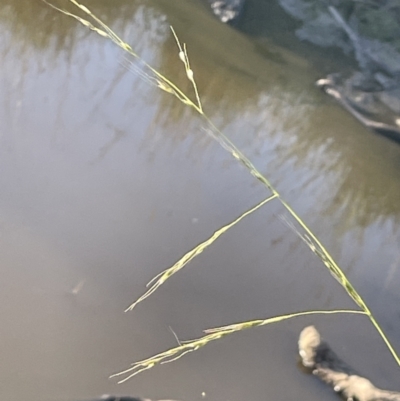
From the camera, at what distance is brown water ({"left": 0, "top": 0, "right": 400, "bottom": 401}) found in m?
1.46

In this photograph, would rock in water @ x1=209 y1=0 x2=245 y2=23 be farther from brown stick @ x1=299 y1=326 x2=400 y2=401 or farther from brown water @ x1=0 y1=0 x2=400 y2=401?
brown stick @ x1=299 y1=326 x2=400 y2=401

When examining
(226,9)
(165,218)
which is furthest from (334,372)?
(226,9)

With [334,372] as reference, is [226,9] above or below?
above

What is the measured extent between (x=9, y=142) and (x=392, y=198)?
5.18 ft

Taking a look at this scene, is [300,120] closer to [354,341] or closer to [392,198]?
[392,198]

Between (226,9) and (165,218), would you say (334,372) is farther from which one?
(226,9)

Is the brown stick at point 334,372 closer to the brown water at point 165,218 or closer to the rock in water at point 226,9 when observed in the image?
the brown water at point 165,218

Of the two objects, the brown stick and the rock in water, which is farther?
the rock in water

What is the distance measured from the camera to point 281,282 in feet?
5.80

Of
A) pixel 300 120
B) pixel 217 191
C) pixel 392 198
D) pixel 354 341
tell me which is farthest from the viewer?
pixel 300 120

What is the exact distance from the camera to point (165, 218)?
1.83 meters

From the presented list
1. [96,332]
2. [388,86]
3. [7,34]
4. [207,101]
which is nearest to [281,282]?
[96,332]

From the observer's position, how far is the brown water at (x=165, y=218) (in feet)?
Answer: 4.81

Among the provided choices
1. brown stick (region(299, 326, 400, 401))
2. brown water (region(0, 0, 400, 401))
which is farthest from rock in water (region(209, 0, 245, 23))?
brown stick (region(299, 326, 400, 401))
